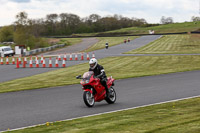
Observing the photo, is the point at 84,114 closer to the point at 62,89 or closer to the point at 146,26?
the point at 62,89

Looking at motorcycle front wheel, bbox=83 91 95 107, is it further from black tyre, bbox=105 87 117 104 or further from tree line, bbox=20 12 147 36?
tree line, bbox=20 12 147 36

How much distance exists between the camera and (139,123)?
8133mm

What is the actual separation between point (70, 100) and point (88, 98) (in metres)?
1.83

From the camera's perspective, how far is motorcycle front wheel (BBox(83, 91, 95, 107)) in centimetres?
1145

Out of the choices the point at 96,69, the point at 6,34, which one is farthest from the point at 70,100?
the point at 6,34

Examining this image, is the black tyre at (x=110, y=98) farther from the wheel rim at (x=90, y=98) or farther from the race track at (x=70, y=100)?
the wheel rim at (x=90, y=98)

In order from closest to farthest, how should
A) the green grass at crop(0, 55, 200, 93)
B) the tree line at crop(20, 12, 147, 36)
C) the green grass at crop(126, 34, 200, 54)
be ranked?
the green grass at crop(0, 55, 200, 93) → the green grass at crop(126, 34, 200, 54) → the tree line at crop(20, 12, 147, 36)

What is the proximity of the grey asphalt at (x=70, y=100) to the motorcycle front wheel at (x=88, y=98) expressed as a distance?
17 cm

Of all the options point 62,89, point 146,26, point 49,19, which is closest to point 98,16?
point 49,19

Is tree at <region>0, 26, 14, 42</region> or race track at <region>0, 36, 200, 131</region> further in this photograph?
tree at <region>0, 26, 14, 42</region>

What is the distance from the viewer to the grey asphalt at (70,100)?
10.1 meters

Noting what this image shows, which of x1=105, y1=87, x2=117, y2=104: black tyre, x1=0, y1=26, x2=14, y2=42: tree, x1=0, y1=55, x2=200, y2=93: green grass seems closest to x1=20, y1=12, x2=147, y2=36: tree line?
x1=0, y1=26, x2=14, y2=42: tree

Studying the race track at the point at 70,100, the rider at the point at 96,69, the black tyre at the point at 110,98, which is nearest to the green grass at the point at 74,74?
the race track at the point at 70,100

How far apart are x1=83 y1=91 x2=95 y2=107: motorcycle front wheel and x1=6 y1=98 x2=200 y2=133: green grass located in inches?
60.3
